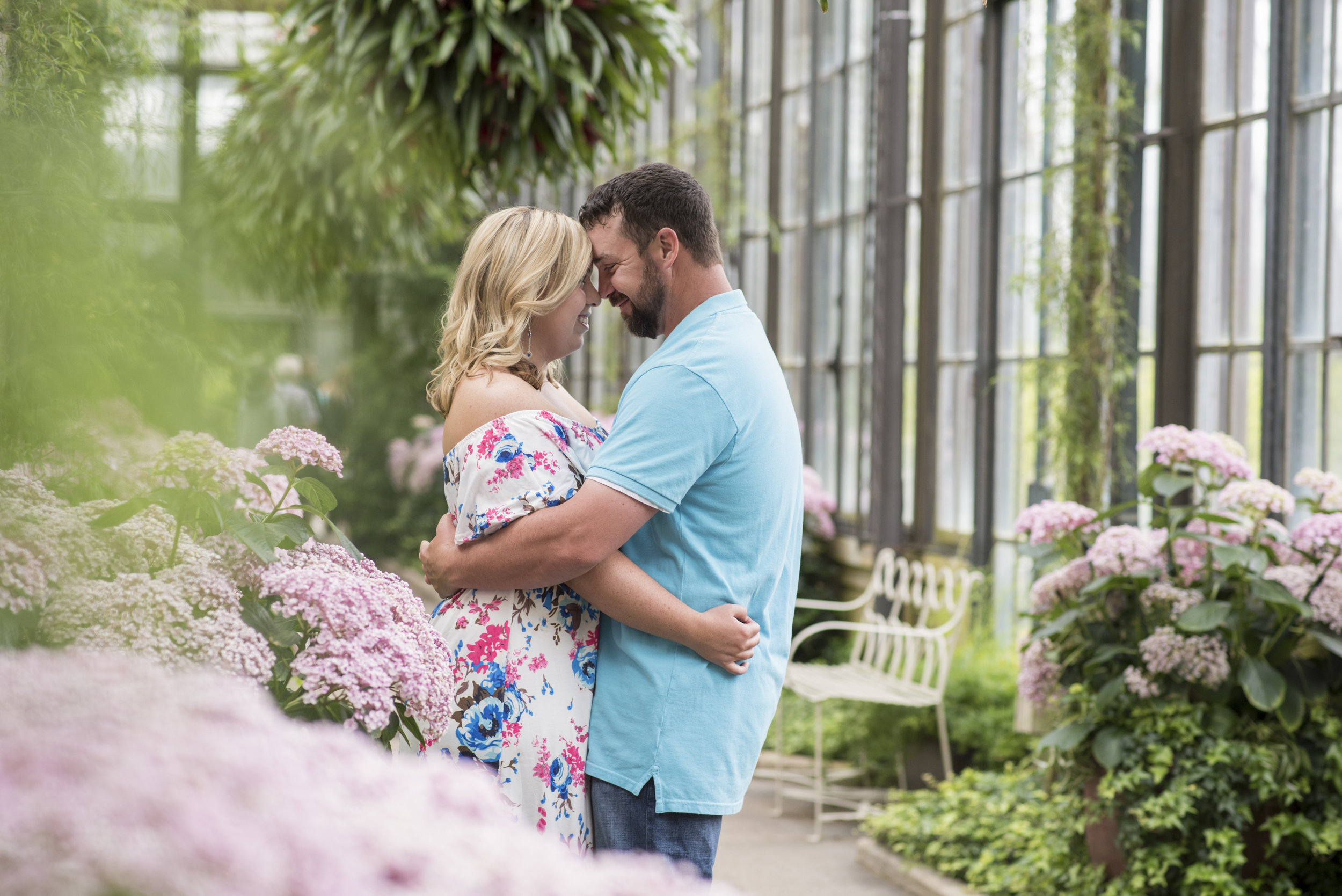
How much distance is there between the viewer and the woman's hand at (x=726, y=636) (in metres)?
1.35

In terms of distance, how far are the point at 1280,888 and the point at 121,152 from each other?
8.70 feet

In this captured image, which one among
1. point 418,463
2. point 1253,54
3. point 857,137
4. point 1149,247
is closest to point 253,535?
point 1253,54

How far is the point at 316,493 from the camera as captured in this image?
110cm

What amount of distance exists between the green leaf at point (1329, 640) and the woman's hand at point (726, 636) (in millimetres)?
1632

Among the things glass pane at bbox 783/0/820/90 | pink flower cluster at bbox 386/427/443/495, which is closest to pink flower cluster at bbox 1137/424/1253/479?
pink flower cluster at bbox 386/427/443/495

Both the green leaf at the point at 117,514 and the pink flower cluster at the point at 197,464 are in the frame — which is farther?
the green leaf at the point at 117,514

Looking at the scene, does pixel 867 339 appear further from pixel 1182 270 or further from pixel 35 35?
pixel 35 35

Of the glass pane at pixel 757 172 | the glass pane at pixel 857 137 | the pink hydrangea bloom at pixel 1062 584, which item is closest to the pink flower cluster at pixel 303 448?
the pink hydrangea bloom at pixel 1062 584

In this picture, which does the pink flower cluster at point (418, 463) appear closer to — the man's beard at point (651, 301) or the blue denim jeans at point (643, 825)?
the man's beard at point (651, 301)

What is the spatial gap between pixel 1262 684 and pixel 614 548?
1.75 metres

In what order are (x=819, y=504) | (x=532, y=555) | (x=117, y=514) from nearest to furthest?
(x=117, y=514)
(x=532, y=555)
(x=819, y=504)

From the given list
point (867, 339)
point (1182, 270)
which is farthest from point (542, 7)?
point (867, 339)

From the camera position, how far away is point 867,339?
19.1 ft

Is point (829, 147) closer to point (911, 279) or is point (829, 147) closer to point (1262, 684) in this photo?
point (911, 279)
